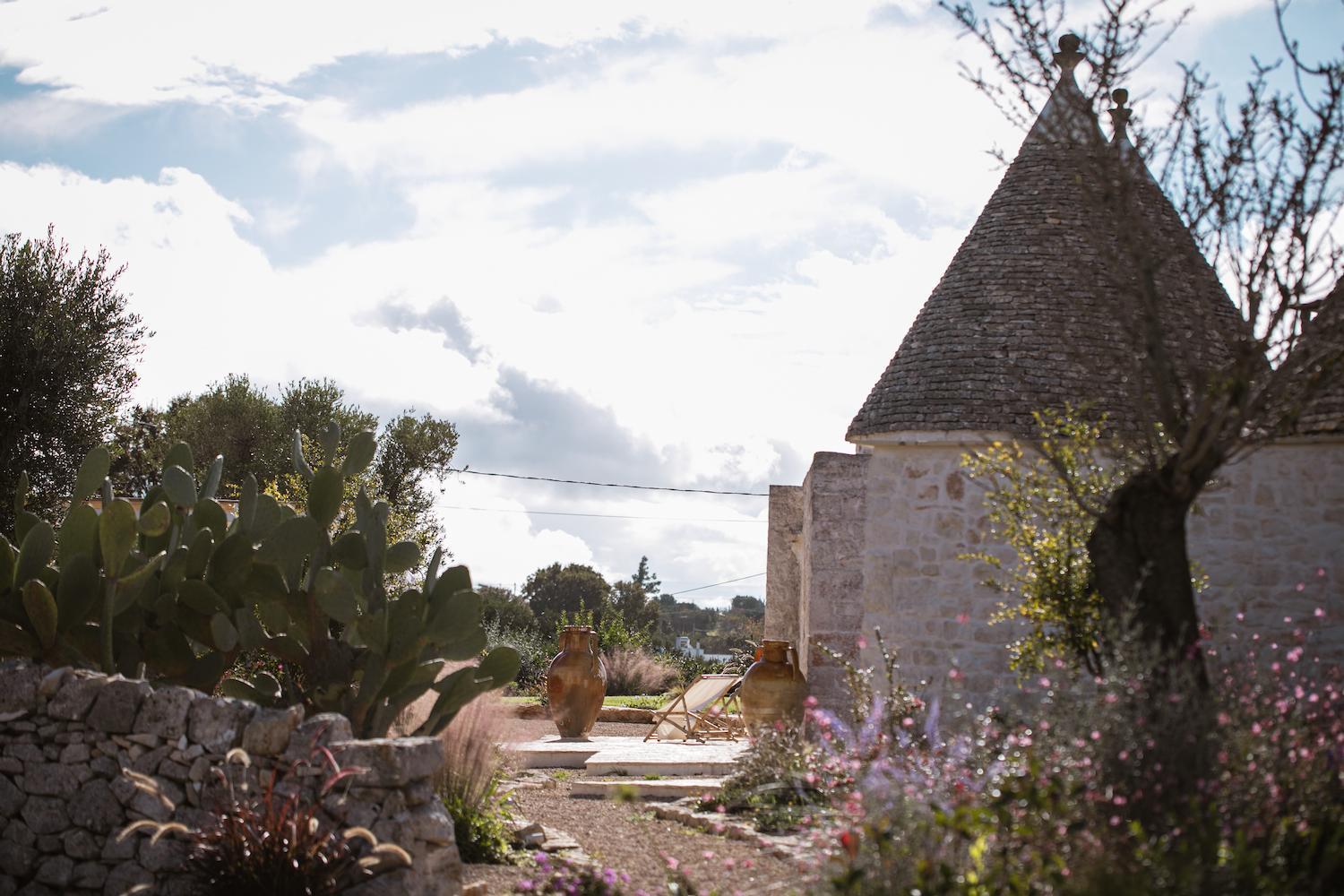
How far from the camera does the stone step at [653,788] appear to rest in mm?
8859

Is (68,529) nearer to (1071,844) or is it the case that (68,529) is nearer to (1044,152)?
(1071,844)

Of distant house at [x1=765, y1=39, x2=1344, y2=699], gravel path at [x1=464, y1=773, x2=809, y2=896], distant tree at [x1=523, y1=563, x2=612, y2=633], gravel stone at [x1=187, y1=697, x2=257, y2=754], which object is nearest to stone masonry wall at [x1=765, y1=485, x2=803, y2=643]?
distant house at [x1=765, y1=39, x2=1344, y2=699]

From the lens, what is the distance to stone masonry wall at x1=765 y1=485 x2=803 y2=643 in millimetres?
15469

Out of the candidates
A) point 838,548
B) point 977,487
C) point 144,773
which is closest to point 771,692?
point 838,548

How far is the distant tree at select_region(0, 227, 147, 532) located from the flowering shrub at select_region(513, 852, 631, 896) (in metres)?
10.5

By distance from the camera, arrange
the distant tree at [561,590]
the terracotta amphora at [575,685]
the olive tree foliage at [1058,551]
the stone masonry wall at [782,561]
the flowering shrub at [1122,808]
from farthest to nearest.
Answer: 1. the distant tree at [561,590]
2. the stone masonry wall at [782,561]
3. the terracotta amphora at [575,685]
4. the olive tree foliage at [1058,551]
5. the flowering shrub at [1122,808]

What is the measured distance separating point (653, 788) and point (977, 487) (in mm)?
3852

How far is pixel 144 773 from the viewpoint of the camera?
17.6 feet

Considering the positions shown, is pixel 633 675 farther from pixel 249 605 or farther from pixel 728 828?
pixel 249 605

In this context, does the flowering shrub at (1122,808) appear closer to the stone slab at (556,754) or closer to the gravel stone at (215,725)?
the gravel stone at (215,725)

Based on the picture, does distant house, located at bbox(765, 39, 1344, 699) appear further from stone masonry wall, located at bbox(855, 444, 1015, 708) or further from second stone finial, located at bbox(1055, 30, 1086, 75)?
second stone finial, located at bbox(1055, 30, 1086, 75)

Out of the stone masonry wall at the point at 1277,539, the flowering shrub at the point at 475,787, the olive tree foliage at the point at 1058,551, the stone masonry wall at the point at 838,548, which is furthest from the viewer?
the stone masonry wall at the point at 838,548

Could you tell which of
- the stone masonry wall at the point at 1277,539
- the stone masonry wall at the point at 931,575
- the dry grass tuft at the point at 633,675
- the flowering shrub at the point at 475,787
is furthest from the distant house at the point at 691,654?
the flowering shrub at the point at 475,787

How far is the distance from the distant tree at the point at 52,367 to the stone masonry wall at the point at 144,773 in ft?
31.8
